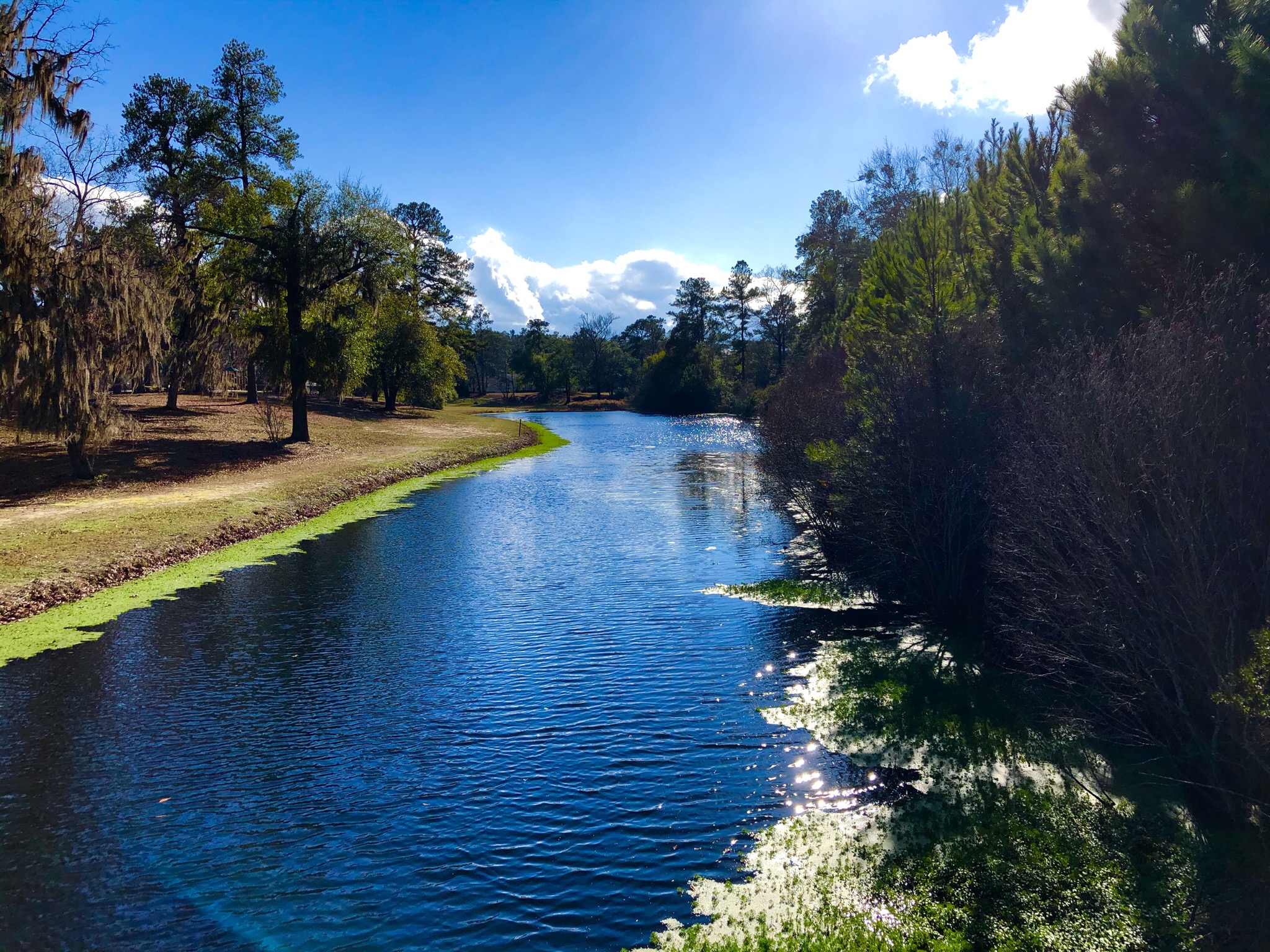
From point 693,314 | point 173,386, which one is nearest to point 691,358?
point 693,314

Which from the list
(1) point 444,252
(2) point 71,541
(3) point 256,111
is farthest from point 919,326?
(1) point 444,252

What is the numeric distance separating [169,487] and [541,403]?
103 meters

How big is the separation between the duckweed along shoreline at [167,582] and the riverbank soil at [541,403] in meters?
84.0

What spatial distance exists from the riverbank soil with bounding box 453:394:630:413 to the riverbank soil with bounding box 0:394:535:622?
221 ft

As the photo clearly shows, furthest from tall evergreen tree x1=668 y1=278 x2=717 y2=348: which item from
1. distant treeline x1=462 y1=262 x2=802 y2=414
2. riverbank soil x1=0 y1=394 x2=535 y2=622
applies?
riverbank soil x1=0 y1=394 x2=535 y2=622

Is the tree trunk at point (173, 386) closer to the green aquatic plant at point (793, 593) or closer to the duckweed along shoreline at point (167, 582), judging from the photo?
the duckweed along shoreline at point (167, 582)

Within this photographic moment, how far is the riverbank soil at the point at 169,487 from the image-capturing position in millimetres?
17766

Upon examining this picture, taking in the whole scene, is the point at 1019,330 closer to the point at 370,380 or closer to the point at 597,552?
the point at 597,552

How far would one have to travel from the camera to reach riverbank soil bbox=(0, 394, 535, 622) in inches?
699

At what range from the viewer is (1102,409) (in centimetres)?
827

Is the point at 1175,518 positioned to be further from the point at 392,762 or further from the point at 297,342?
the point at 297,342

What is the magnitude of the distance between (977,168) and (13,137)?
26528mm

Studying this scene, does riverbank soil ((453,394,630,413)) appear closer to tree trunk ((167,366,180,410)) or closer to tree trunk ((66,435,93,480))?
tree trunk ((167,366,180,410))

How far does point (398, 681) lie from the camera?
491 inches
